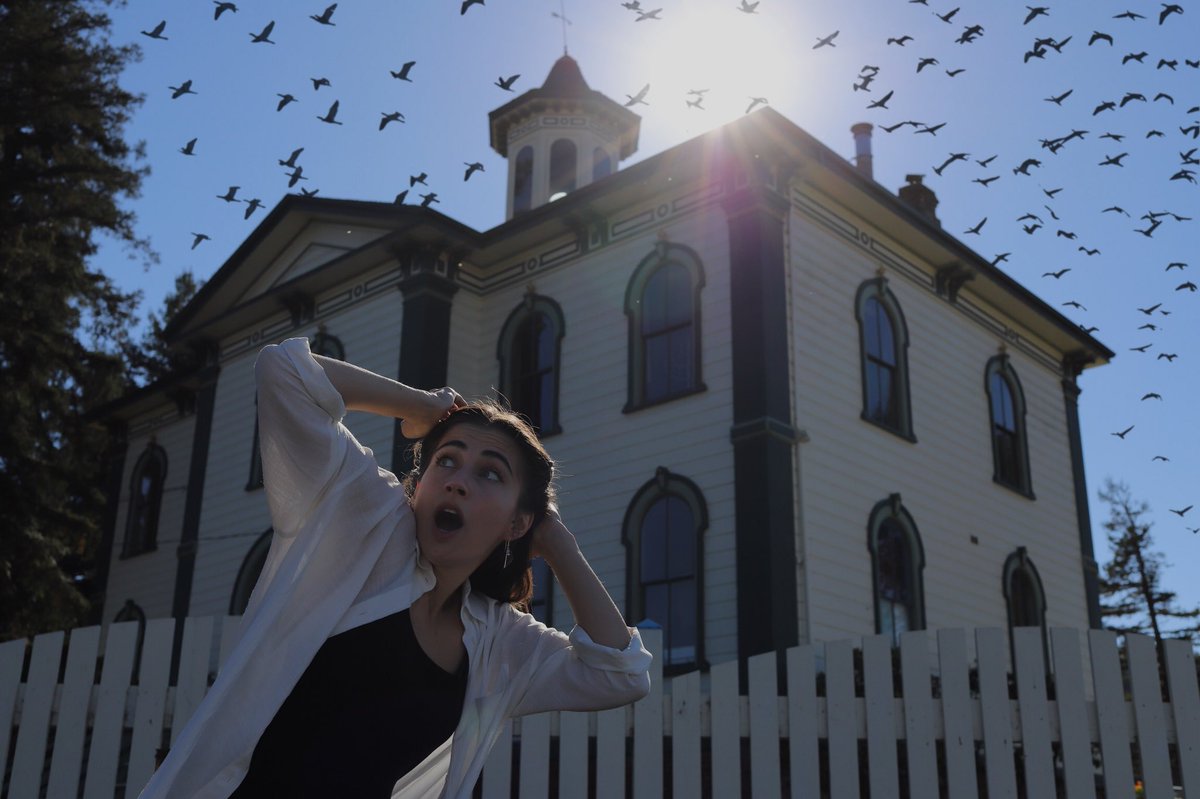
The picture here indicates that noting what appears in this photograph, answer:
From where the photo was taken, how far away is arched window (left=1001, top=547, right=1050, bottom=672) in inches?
722

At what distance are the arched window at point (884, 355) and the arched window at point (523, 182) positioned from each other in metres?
8.41

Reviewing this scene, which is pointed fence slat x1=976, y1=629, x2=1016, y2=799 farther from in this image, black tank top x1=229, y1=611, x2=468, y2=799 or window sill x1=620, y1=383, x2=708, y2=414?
window sill x1=620, y1=383, x2=708, y2=414

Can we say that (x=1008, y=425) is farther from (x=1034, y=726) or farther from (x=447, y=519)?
(x=447, y=519)

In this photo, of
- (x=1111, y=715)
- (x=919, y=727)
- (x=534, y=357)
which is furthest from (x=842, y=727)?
(x=534, y=357)

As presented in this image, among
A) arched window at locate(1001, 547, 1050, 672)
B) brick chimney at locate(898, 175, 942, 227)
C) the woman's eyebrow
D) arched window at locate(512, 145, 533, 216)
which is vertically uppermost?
arched window at locate(512, 145, 533, 216)

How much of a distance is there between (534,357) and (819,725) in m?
11.8

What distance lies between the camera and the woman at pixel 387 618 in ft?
7.97

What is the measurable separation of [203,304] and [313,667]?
20.7 meters

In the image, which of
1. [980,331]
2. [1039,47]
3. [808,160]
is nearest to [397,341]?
[808,160]

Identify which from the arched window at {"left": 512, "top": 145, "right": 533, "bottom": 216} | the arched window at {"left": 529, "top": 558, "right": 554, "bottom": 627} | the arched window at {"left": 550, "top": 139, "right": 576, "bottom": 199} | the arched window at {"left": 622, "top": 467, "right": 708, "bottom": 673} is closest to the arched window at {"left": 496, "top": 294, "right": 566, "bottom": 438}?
the arched window at {"left": 529, "top": 558, "right": 554, "bottom": 627}

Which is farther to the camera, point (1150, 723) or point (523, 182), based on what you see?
point (523, 182)

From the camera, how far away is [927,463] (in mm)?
17094

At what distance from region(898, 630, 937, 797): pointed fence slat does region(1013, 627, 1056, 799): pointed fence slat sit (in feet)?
1.47

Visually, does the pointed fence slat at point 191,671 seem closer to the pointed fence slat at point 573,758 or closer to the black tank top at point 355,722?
the pointed fence slat at point 573,758
